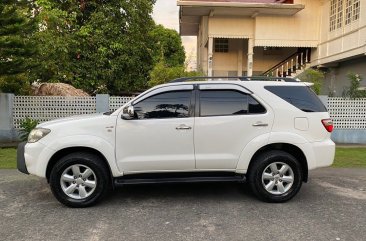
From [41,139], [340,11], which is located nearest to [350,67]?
[340,11]

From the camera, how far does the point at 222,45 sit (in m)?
23.7

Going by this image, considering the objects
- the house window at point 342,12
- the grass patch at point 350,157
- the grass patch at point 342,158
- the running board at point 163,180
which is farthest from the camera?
the house window at point 342,12

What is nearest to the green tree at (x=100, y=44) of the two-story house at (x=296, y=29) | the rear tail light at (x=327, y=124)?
the two-story house at (x=296, y=29)

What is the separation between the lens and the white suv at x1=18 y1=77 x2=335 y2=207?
534 cm

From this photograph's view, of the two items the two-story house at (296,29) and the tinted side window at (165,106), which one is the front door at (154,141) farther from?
the two-story house at (296,29)

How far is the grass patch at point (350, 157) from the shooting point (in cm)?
877

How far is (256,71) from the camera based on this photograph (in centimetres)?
2444

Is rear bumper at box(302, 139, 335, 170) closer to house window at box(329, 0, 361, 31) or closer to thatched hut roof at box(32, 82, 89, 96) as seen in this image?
thatched hut roof at box(32, 82, 89, 96)

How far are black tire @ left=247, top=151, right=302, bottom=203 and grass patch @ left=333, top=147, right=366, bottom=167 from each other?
138 inches

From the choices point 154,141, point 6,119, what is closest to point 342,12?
point 6,119

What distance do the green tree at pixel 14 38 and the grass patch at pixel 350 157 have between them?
9115 mm

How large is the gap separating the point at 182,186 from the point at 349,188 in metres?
2.87

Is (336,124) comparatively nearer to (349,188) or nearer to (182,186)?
(349,188)

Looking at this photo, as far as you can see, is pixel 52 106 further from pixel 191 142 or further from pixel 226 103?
pixel 226 103
